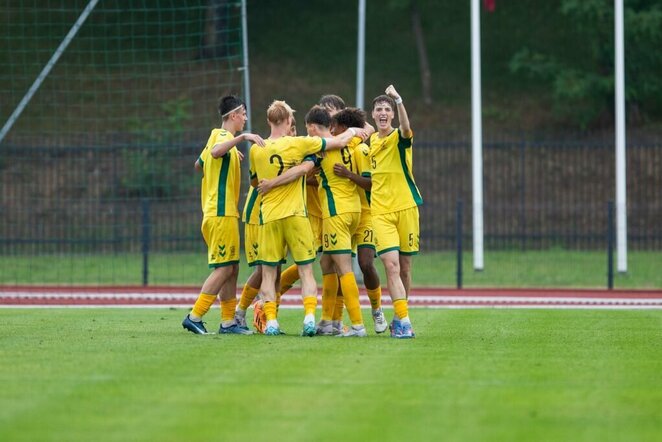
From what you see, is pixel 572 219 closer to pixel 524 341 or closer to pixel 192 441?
pixel 524 341

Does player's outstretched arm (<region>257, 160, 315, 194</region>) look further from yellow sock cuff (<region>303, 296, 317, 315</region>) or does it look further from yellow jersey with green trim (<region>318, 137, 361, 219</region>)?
yellow sock cuff (<region>303, 296, 317, 315</region>)

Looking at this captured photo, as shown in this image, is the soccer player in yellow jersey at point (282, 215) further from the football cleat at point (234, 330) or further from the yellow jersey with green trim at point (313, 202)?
the yellow jersey with green trim at point (313, 202)

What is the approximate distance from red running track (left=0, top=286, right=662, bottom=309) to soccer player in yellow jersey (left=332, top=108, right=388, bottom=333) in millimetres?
4909

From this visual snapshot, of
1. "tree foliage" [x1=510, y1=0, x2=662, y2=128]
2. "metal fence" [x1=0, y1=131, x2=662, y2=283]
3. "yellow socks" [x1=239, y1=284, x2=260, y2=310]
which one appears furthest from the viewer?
"tree foliage" [x1=510, y1=0, x2=662, y2=128]

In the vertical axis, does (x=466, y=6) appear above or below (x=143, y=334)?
above

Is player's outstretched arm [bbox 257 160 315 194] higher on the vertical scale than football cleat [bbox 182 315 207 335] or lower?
higher

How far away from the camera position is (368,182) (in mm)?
11336

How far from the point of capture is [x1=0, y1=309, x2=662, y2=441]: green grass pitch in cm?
624

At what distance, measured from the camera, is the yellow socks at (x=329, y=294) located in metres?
11.5

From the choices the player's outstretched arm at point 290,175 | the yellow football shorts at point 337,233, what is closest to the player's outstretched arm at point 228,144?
the player's outstretched arm at point 290,175

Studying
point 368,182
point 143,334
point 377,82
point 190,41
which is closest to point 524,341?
point 368,182

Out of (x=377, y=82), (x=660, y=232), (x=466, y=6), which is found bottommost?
(x=660, y=232)

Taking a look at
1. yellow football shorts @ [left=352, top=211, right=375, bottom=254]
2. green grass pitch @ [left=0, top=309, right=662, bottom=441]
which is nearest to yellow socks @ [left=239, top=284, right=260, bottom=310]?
green grass pitch @ [left=0, top=309, right=662, bottom=441]

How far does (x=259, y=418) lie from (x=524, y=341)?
4728 millimetres
